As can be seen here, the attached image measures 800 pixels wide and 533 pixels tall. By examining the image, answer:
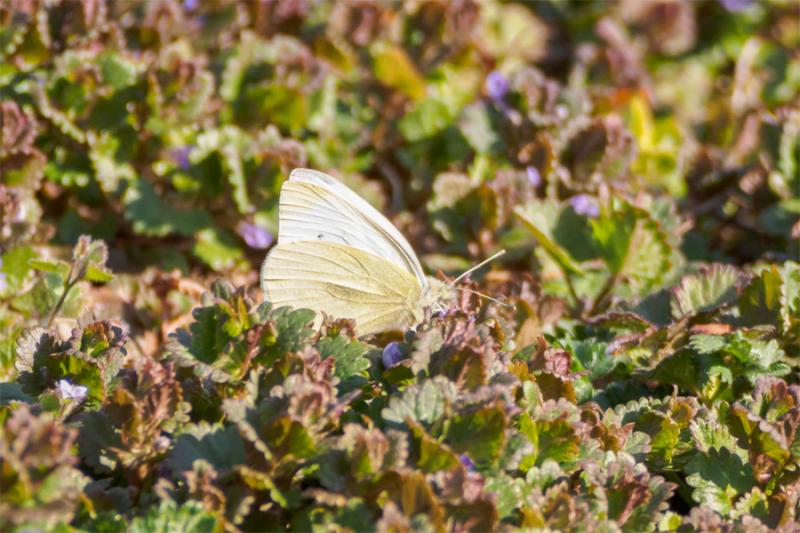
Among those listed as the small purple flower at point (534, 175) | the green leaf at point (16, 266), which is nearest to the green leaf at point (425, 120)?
the small purple flower at point (534, 175)

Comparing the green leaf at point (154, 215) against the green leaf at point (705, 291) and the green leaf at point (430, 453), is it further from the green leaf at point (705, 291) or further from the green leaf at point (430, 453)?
the green leaf at point (430, 453)

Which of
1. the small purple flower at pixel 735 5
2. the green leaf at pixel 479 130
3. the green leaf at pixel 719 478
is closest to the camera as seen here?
the green leaf at pixel 719 478

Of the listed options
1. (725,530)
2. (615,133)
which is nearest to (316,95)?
(615,133)

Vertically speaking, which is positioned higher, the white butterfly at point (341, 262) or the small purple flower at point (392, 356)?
the white butterfly at point (341, 262)

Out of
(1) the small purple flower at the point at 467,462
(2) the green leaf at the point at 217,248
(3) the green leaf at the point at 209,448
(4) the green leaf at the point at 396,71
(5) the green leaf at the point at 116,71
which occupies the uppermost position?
(5) the green leaf at the point at 116,71

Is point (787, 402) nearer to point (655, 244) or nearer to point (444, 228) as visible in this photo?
point (655, 244)

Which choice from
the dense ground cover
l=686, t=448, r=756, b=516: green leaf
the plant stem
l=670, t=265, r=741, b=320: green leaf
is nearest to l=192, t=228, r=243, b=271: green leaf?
the dense ground cover
